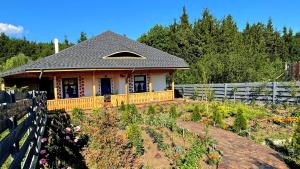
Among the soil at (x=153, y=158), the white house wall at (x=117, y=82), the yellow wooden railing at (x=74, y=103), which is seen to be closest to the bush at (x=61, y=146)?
the soil at (x=153, y=158)

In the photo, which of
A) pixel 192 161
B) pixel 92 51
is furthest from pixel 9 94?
pixel 92 51

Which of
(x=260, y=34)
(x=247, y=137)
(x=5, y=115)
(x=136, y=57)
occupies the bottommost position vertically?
(x=247, y=137)

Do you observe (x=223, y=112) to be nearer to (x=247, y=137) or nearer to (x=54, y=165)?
(x=247, y=137)

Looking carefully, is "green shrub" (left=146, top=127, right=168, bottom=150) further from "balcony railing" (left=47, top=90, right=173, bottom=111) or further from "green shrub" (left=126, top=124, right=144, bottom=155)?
"balcony railing" (left=47, top=90, right=173, bottom=111)

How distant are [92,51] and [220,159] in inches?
697

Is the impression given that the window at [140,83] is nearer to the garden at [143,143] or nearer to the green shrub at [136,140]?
the garden at [143,143]

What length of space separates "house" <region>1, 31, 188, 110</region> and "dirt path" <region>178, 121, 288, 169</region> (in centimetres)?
1179

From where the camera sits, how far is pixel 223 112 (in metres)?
14.4

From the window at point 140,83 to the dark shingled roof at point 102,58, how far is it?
173 cm

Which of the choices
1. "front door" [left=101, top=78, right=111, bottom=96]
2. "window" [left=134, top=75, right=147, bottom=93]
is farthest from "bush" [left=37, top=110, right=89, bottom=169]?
"window" [left=134, top=75, right=147, bottom=93]

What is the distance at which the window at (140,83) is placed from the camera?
24.9 meters

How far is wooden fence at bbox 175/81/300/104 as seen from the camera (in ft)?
55.9

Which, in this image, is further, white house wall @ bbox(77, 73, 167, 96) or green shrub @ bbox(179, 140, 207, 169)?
white house wall @ bbox(77, 73, 167, 96)

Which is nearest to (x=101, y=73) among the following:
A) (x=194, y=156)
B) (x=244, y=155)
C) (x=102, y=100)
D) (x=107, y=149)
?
(x=102, y=100)
